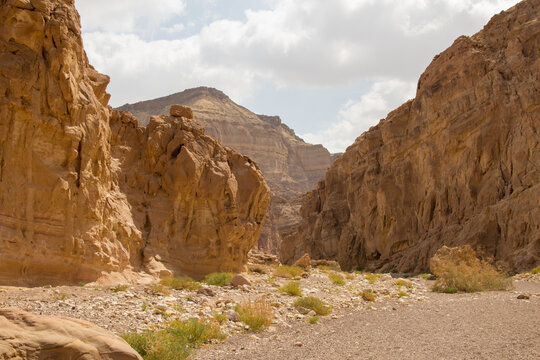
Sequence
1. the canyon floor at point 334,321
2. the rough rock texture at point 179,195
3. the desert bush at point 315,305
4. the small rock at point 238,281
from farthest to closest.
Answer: the rough rock texture at point 179,195
the small rock at point 238,281
the desert bush at point 315,305
the canyon floor at point 334,321

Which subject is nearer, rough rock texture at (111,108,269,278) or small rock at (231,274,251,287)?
small rock at (231,274,251,287)

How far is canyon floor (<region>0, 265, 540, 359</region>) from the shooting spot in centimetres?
885

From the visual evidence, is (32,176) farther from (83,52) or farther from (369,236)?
(369,236)

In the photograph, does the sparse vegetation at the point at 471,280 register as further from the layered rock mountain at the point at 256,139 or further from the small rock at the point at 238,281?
the layered rock mountain at the point at 256,139

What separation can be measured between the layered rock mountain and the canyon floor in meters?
118

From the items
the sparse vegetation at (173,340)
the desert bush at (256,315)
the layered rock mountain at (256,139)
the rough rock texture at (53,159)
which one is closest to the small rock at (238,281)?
the rough rock texture at (53,159)

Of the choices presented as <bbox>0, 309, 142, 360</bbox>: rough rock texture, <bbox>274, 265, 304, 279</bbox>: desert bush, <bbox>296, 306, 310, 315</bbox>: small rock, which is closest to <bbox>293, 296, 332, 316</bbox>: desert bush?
<bbox>296, 306, 310, 315</bbox>: small rock

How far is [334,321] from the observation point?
1285cm

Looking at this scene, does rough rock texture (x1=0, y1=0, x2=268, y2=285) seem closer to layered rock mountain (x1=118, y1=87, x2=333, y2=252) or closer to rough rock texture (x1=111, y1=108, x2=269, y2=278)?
rough rock texture (x1=111, y1=108, x2=269, y2=278)

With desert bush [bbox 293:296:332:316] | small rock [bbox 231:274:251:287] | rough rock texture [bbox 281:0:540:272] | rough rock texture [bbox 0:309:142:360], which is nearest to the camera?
rough rock texture [bbox 0:309:142:360]

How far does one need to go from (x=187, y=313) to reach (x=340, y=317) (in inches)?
176

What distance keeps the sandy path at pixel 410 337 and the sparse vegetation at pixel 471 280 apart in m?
5.09

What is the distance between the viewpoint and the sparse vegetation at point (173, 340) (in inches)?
298

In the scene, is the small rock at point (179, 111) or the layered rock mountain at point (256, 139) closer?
the small rock at point (179, 111)
